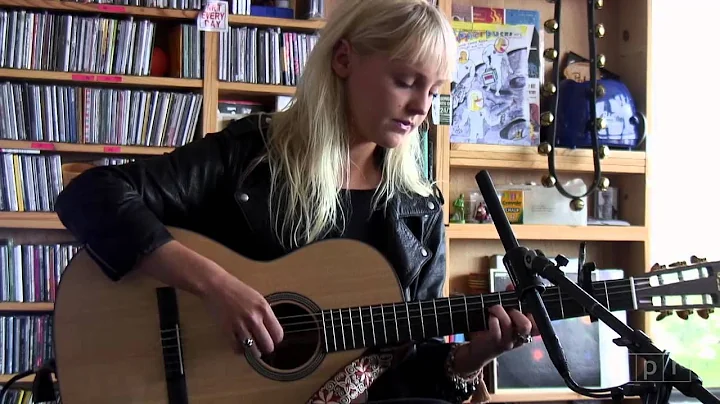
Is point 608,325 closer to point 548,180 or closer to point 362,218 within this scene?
point 362,218

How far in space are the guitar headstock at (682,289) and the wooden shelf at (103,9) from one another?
158 centimetres

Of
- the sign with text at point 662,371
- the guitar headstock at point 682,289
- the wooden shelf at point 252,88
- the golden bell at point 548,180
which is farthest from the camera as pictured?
the golden bell at point 548,180

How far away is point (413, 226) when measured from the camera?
1405 millimetres

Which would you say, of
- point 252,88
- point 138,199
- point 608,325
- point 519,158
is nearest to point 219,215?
point 138,199

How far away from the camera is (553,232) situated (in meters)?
2.39

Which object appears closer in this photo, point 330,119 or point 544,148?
point 330,119

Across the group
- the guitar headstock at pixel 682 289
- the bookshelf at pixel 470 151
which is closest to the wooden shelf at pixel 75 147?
the bookshelf at pixel 470 151

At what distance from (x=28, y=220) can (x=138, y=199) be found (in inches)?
45.2

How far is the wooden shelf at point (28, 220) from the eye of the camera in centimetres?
215

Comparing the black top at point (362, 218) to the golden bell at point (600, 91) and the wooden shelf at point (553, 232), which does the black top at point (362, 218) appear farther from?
the golden bell at point (600, 91)

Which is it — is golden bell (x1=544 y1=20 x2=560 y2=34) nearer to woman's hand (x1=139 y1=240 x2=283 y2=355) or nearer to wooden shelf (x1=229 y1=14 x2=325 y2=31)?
wooden shelf (x1=229 y1=14 x2=325 y2=31)

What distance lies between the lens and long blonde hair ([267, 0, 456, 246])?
1255 mm

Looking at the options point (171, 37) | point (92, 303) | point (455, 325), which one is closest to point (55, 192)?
point (171, 37)

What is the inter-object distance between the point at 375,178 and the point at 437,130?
943 mm
